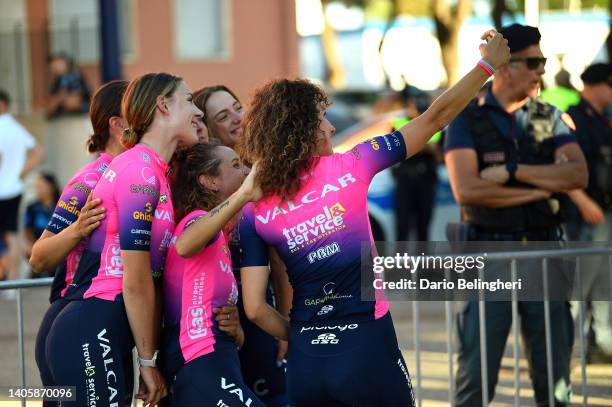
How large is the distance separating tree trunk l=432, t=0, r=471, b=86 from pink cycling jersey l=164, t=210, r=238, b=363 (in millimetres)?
24495

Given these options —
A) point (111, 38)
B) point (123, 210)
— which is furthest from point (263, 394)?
point (111, 38)

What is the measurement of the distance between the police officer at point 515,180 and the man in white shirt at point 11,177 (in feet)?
22.0

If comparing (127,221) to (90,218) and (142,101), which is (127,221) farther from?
(142,101)

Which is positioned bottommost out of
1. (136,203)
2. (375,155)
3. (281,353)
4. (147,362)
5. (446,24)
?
(281,353)

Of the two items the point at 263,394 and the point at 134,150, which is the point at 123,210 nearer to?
the point at 134,150

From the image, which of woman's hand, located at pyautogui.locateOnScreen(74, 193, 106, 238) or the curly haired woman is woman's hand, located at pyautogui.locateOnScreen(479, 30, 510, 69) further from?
woman's hand, located at pyautogui.locateOnScreen(74, 193, 106, 238)

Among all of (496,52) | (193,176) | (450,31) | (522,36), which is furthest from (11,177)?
(450,31)

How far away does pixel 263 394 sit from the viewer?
4.85 meters

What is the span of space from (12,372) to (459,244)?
7.88ft

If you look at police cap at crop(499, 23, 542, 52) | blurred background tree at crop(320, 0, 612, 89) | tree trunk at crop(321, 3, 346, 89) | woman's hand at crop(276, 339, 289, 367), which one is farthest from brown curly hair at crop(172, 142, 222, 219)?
tree trunk at crop(321, 3, 346, 89)

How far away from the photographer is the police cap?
577 centimetres

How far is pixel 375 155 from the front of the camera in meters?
4.04

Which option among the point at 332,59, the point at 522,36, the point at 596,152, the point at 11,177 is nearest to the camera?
the point at 522,36

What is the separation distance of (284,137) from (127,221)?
25.4 inches
